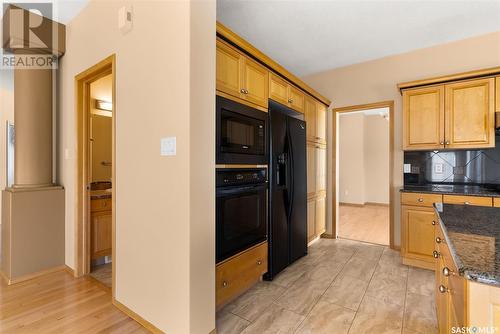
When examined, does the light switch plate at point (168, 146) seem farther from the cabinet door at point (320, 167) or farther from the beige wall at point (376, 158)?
the beige wall at point (376, 158)

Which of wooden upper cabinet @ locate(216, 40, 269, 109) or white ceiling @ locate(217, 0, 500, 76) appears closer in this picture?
wooden upper cabinet @ locate(216, 40, 269, 109)

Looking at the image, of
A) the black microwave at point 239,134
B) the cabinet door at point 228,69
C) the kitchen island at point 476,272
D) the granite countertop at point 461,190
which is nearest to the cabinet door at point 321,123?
the granite countertop at point 461,190

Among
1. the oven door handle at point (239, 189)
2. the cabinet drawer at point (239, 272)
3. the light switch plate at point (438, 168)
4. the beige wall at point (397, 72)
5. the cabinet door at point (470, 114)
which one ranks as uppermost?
the beige wall at point (397, 72)

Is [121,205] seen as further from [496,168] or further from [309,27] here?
[496,168]

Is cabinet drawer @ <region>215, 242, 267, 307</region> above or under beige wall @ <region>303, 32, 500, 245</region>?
under

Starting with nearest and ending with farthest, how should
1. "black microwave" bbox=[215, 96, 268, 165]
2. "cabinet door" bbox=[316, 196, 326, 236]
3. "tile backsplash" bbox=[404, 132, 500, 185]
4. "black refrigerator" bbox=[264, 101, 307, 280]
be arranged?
"black microwave" bbox=[215, 96, 268, 165] → "black refrigerator" bbox=[264, 101, 307, 280] → "tile backsplash" bbox=[404, 132, 500, 185] → "cabinet door" bbox=[316, 196, 326, 236]

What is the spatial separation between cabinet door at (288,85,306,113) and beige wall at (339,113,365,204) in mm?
3969

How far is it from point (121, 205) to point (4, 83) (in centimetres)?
450

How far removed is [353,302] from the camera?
207cm

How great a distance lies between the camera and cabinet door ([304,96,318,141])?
3348 millimetres

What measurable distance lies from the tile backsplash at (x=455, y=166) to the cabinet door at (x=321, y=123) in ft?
3.77

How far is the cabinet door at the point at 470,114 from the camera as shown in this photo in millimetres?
2596

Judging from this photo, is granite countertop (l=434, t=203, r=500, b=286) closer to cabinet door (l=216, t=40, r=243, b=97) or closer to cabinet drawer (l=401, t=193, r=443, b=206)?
cabinet drawer (l=401, t=193, r=443, b=206)

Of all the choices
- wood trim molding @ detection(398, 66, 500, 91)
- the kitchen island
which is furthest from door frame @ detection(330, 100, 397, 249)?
the kitchen island
